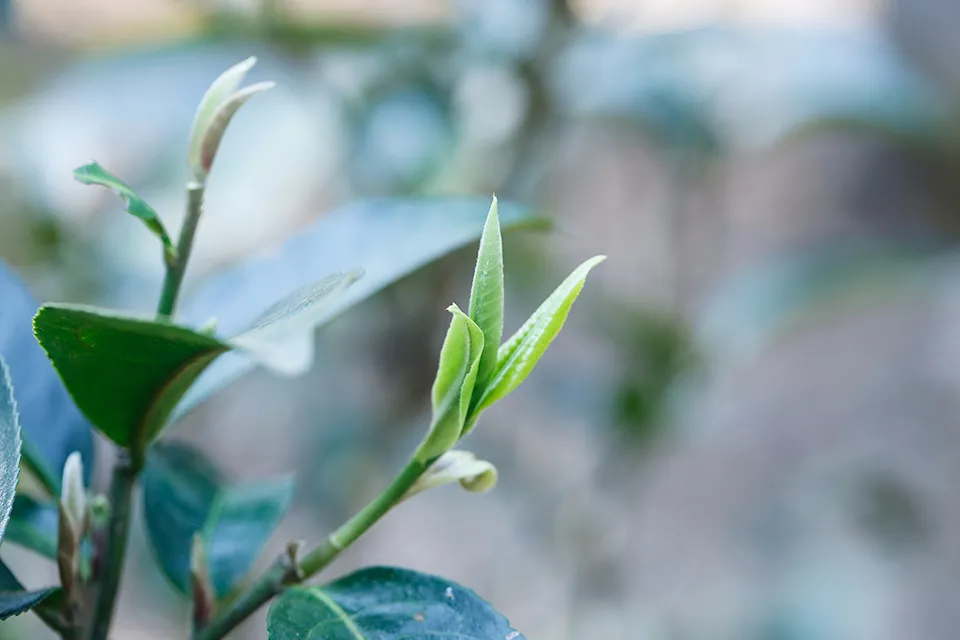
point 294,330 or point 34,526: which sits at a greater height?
point 294,330

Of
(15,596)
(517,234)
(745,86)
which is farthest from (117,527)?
(745,86)

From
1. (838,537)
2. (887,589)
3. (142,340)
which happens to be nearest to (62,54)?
(142,340)

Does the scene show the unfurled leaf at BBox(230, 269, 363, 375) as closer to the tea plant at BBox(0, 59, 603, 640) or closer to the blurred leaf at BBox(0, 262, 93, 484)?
the tea plant at BBox(0, 59, 603, 640)

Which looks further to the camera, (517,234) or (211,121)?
(517,234)

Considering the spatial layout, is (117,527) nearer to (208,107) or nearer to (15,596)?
(15,596)

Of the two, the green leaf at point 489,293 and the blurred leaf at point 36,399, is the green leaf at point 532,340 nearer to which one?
the green leaf at point 489,293

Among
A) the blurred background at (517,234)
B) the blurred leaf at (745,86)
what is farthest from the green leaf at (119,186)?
the blurred leaf at (745,86)
